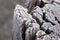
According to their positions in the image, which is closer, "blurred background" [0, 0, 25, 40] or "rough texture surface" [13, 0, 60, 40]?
"rough texture surface" [13, 0, 60, 40]

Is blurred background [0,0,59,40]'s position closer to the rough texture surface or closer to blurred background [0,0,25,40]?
blurred background [0,0,25,40]

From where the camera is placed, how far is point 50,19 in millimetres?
768

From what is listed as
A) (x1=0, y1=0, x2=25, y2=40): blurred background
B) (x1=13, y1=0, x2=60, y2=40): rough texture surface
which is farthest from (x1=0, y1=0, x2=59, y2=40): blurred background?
(x1=13, y1=0, x2=60, y2=40): rough texture surface

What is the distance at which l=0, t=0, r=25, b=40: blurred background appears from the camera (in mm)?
1779

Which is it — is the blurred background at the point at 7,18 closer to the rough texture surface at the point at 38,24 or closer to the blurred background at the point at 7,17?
the blurred background at the point at 7,17

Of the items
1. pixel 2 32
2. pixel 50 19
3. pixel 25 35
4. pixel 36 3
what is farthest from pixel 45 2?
pixel 2 32

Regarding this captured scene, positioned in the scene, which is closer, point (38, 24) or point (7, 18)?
point (38, 24)

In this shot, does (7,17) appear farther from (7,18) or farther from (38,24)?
(38,24)

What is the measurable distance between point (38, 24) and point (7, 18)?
3.77ft

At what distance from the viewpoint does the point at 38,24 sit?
0.73 meters

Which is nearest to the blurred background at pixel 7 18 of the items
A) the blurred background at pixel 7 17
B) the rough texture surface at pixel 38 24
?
the blurred background at pixel 7 17

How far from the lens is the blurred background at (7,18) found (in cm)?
178

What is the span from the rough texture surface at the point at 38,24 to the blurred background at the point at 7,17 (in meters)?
1.00

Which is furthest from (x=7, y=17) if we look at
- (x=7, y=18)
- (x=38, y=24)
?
(x=38, y=24)
